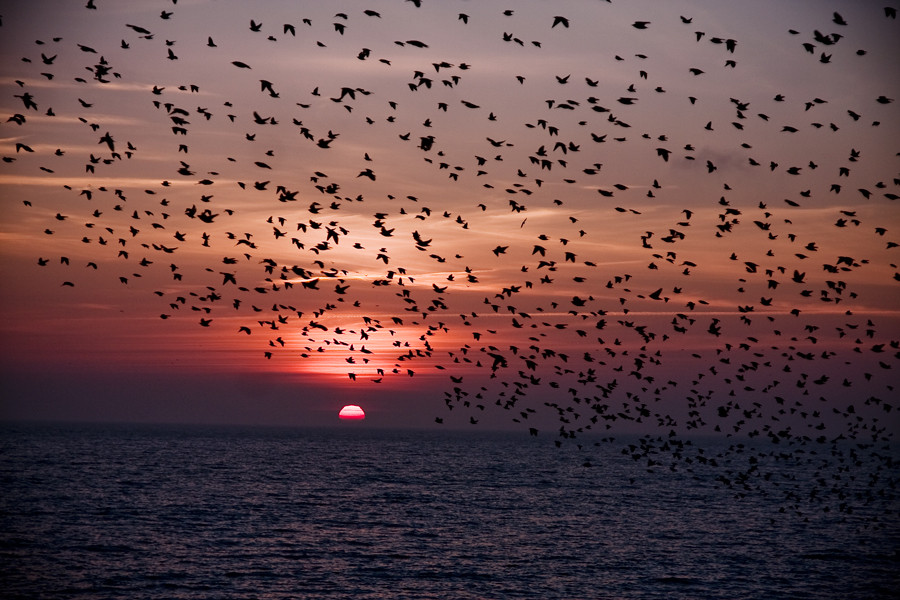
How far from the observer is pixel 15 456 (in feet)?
609

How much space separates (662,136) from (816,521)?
8197 cm

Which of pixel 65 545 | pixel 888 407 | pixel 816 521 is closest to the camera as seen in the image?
pixel 888 407

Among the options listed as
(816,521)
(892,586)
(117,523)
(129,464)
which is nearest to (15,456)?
(129,464)

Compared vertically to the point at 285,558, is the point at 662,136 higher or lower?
higher

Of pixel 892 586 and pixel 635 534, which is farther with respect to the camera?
pixel 635 534

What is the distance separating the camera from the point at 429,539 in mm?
76312

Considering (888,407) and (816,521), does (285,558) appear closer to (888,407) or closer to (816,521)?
(888,407)

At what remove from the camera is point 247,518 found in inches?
3479

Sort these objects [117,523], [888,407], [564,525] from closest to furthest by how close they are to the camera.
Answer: [888,407] → [117,523] → [564,525]

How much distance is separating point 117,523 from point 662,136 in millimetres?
69144

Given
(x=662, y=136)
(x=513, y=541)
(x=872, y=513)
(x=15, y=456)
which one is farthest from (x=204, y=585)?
(x=15, y=456)

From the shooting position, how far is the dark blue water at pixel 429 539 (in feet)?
187

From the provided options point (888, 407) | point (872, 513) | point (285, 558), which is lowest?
point (872, 513)

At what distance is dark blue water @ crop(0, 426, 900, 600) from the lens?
5706 cm
